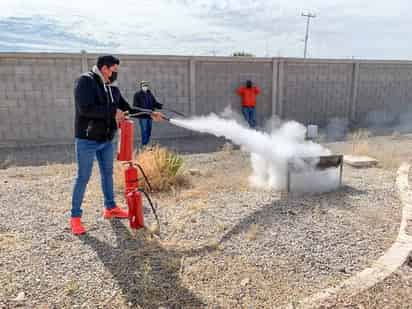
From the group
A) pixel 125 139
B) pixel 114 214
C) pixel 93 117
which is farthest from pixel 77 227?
pixel 93 117

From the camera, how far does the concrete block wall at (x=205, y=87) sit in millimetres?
10078

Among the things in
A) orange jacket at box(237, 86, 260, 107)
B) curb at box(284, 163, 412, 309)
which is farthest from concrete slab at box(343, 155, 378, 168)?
orange jacket at box(237, 86, 260, 107)

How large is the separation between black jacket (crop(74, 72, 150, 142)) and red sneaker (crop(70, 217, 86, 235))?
957 millimetres

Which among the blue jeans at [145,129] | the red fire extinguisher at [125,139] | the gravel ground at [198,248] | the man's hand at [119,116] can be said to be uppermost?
the man's hand at [119,116]

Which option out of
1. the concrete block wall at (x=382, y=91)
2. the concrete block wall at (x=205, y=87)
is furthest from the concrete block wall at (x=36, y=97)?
the concrete block wall at (x=382, y=91)

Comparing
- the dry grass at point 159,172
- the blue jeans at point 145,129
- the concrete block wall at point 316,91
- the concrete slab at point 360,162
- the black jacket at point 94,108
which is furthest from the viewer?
the concrete block wall at point 316,91

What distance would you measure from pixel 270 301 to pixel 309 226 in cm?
162

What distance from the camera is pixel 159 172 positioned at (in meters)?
5.86

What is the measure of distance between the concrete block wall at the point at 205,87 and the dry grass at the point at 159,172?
5220 millimetres

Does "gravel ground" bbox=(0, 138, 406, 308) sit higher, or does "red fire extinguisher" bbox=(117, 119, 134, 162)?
"red fire extinguisher" bbox=(117, 119, 134, 162)

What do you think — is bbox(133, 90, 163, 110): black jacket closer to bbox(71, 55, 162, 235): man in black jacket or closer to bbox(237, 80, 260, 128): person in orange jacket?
bbox(237, 80, 260, 128): person in orange jacket

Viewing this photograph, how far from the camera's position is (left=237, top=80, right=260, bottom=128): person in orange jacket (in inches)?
472

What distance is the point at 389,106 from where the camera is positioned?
51.5 feet

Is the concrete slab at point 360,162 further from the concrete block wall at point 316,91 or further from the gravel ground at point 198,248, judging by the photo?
the concrete block wall at point 316,91
